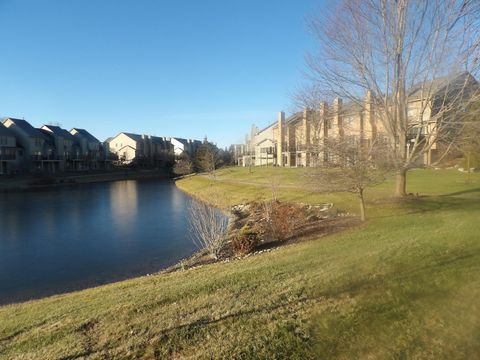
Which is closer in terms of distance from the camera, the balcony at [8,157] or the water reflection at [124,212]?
the water reflection at [124,212]

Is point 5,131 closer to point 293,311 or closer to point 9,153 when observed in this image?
point 9,153

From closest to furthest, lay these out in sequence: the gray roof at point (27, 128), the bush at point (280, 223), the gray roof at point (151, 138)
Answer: the bush at point (280, 223)
the gray roof at point (27, 128)
the gray roof at point (151, 138)

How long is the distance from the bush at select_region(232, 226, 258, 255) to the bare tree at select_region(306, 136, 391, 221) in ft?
10.6

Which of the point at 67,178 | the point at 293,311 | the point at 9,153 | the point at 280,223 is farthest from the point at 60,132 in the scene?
the point at 293,311

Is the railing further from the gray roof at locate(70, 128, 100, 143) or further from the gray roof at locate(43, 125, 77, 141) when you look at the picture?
the gray roof at locate(70, 128, 100, 143)

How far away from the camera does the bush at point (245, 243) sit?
13.4 meters

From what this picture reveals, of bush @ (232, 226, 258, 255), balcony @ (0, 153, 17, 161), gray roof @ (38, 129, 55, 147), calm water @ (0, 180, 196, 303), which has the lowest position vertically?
calm water @ (0, 180, 196, 303)

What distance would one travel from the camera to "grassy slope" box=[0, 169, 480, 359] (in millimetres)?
4590

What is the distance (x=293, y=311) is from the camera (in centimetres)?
563

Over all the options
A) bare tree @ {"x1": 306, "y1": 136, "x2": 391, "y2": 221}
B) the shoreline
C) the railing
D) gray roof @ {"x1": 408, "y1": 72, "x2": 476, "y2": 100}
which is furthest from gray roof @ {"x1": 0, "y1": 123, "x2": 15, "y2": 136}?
gray roof @ {"x1": 408, "y1": 72, "x2": 476, "y2": 100}

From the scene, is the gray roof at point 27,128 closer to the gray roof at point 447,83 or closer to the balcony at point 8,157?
the balcony at point 8,157

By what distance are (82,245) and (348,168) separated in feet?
44.3

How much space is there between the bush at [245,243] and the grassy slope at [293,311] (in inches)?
134

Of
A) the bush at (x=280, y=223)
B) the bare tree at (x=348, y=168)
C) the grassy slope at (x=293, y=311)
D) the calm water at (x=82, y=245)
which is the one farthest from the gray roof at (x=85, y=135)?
the grassy slope at (x=293, y=311)
